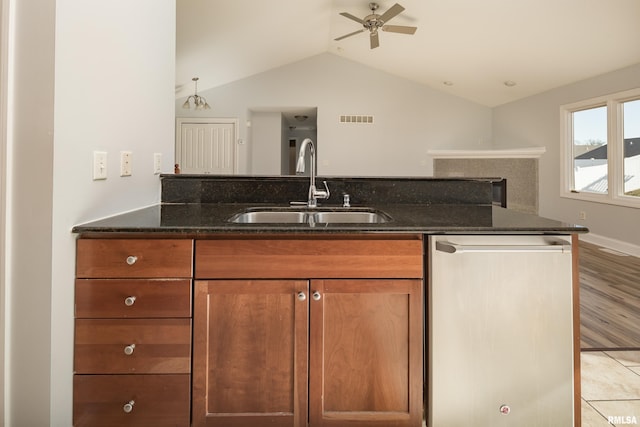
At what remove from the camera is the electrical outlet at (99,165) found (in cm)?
123

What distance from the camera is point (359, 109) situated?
7.00 m

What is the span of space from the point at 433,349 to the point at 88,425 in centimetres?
108

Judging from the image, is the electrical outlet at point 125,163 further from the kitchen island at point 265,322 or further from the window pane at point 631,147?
the window pane at point 631,147

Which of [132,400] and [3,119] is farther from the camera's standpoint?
[132,400]

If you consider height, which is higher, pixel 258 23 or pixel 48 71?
pixel 258 23

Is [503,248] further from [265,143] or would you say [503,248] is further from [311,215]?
[265,143]

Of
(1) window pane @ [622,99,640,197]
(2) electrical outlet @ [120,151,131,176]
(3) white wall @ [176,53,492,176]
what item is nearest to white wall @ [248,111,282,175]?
(3) white wall @ [176,53,492,176]

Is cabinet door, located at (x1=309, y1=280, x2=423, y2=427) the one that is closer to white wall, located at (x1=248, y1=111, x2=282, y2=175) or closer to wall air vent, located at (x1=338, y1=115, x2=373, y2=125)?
wall air vent, located at (x1=338, y1=115, x2=373, y2=125)

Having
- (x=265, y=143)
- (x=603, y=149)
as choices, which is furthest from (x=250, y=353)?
(x=265, y=143)

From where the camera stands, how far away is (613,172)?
4.77m

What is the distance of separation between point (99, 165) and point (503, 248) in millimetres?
1338

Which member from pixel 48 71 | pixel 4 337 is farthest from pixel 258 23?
pixel 4 337

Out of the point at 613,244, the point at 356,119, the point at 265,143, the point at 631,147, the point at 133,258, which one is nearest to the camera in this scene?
the point at 133,258

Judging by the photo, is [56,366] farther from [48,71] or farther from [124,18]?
[124,18]
